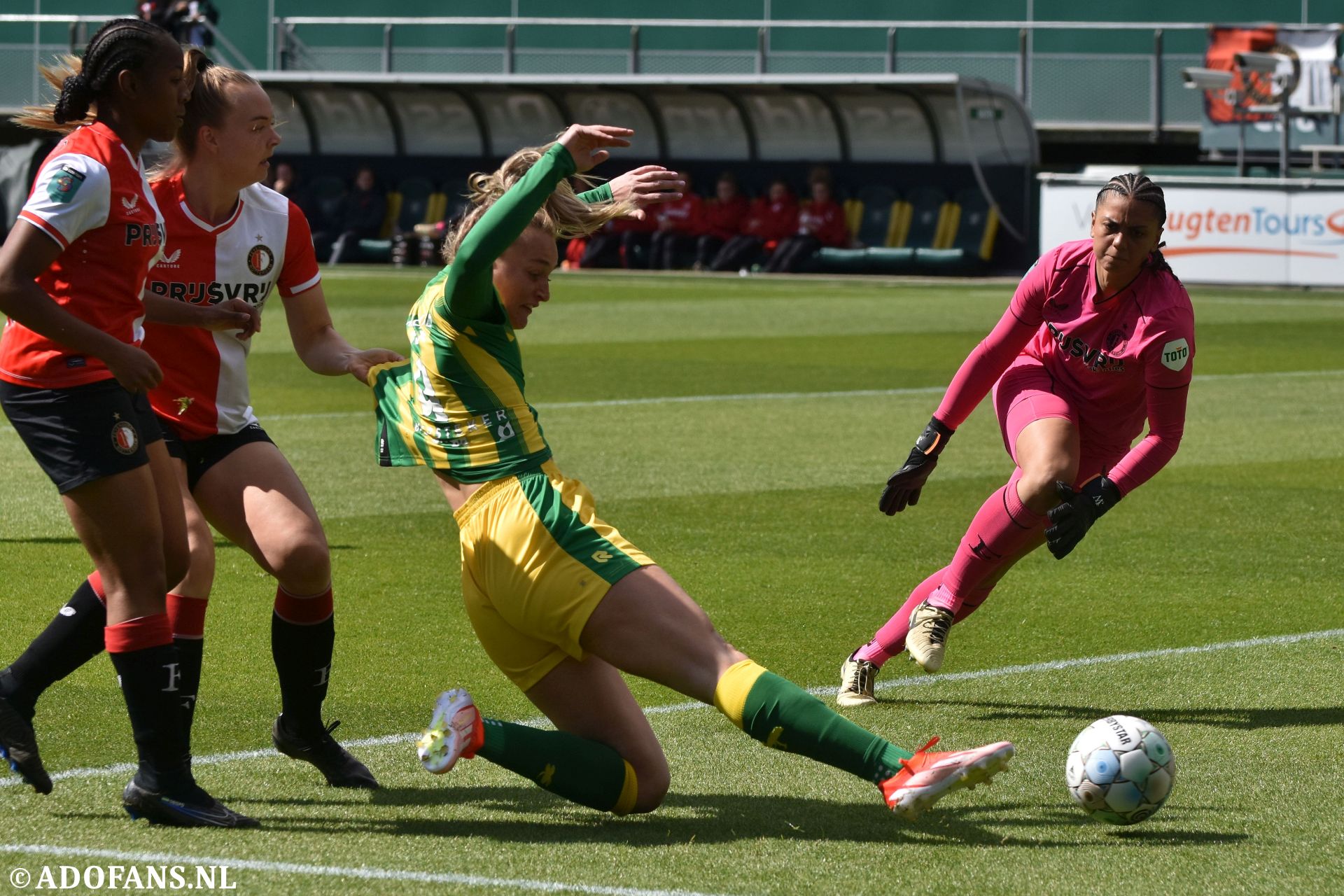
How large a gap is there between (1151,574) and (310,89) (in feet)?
84.0

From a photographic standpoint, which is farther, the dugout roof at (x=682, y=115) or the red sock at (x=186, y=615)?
the dugout roof at (x=682, y=115)

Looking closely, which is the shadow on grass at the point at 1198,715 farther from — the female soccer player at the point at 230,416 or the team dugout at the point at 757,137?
the team dugout at the point at 757,137

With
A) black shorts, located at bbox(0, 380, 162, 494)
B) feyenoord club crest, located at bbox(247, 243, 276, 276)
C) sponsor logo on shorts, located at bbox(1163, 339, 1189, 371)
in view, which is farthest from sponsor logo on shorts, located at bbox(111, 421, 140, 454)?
sponsor logo on shorts, located at bbox(1163, 339, 1189, 371)

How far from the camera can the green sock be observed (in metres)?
4.48

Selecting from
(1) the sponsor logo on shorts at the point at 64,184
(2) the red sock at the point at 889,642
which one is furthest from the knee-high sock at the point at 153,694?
(2) the red sock at the point at 889,642

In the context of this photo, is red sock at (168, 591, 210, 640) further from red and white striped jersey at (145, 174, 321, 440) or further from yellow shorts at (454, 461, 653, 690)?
yellow shorts at (454, 461, 653, 690)

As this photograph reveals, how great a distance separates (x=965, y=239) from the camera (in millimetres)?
28328

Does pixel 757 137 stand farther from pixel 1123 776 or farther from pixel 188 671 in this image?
pixel 1123 776

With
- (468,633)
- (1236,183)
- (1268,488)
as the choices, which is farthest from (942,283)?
(468,633)

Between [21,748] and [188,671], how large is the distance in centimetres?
45

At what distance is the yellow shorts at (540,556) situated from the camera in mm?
4355

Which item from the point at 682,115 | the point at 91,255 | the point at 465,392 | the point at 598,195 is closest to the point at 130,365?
the point at 91,255

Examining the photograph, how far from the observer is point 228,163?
196 inches

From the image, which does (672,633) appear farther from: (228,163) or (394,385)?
(228,163)
